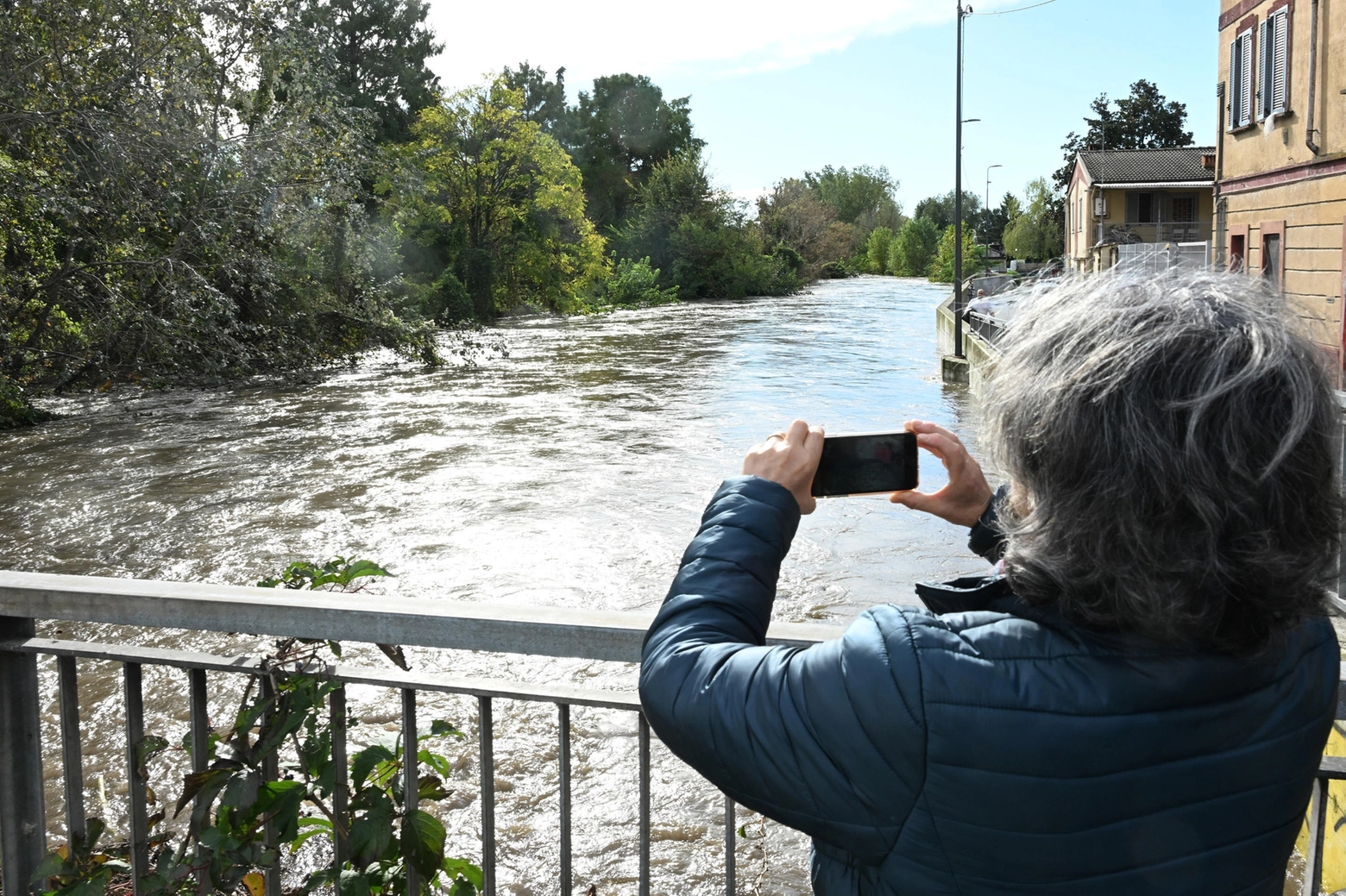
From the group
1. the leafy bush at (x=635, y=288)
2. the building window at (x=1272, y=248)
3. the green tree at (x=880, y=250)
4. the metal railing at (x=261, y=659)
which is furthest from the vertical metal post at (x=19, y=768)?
the green tree at (x=880, y=250)

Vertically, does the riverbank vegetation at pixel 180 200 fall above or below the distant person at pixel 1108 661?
above

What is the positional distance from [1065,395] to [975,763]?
1.12ft

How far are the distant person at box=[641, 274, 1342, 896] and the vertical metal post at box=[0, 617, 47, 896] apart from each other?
157 centimetres

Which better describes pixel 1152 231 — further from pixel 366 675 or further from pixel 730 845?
pixel 366 675

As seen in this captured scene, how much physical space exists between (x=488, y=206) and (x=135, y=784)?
4469cm

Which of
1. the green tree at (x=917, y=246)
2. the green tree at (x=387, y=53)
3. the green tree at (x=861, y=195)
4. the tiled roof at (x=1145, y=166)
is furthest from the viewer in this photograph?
the green tree at (x=861, y=195)

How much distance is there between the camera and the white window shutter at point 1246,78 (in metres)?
18.5

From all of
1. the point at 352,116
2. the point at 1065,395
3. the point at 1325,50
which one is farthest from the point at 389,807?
the point at 352,116

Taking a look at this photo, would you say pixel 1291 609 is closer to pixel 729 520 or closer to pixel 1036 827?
pixel 1036 827

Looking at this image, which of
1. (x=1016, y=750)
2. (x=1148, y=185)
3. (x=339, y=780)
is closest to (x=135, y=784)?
(x=339, y=780)

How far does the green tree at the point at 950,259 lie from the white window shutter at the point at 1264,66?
64310mm

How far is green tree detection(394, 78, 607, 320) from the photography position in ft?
146

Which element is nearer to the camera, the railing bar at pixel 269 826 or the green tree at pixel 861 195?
the railing bar at pixel 269 826

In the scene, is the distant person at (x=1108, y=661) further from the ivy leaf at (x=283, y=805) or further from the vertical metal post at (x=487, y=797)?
the ivy leaf at (x=283, y=805)
